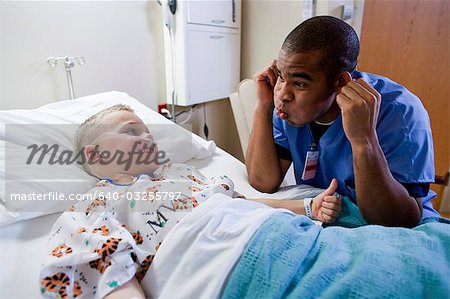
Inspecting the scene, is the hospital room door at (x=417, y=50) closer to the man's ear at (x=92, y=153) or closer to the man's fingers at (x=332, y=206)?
the man's fingers at (x=332, y=206)

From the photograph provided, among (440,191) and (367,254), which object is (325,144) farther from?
(440,191)

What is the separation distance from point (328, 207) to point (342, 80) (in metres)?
0.37

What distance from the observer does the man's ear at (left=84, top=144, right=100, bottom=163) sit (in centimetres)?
90

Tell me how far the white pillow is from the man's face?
558 millimetres

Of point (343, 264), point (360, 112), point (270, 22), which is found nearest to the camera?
point (343, 264)

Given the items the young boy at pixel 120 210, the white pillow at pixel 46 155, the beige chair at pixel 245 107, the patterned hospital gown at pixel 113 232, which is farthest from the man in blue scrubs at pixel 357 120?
the white pillow at pixel 46 155

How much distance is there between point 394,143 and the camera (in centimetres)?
86

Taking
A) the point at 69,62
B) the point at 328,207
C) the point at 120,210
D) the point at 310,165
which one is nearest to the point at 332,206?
the point at 328,207

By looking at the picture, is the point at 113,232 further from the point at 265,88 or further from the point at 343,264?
the point at 265,88

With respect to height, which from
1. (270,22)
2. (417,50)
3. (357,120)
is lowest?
(357,120)

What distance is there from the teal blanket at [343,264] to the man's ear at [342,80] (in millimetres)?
426

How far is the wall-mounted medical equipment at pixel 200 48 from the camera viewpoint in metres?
1.64

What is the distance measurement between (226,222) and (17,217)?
0.63 meters

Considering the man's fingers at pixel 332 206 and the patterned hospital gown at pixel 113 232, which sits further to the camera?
the man's fingers at pixel 332 206
